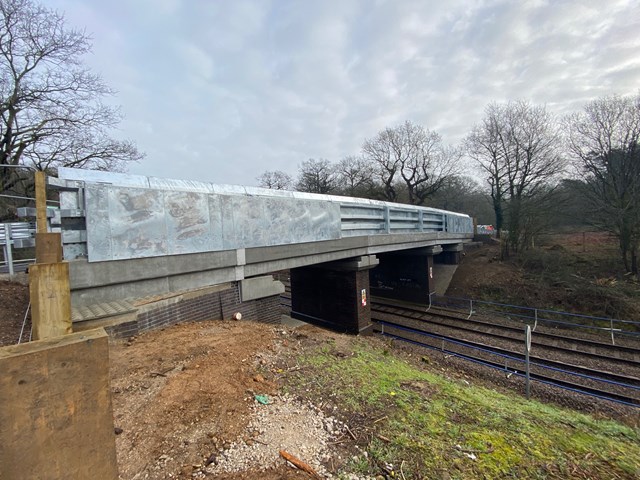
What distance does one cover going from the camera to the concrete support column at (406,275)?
2036cm

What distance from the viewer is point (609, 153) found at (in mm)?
20781

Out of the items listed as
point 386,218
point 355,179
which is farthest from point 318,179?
point 386,218

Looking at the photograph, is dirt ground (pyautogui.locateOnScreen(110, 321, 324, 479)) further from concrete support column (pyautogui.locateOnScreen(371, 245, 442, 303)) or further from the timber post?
concrete support column (pyautogui.locateOnScreen(371, 245, 442, 303))

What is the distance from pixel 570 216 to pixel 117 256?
28.9 metres

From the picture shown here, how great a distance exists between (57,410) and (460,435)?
147 inches

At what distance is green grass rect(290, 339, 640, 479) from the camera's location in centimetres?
295

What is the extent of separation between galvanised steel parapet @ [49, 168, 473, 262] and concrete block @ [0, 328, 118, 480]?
4291mm

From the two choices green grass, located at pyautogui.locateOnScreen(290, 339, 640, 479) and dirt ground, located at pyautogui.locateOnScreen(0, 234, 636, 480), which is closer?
dirt ground, located at pyautogui.locateOnScreen(0, 234, 636, 480)

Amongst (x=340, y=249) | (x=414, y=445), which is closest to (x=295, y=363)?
(x=414, y=445)

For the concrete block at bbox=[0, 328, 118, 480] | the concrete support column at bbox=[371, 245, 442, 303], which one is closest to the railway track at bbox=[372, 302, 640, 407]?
the concrete support column at bbox=[371, 245, 442, 303]

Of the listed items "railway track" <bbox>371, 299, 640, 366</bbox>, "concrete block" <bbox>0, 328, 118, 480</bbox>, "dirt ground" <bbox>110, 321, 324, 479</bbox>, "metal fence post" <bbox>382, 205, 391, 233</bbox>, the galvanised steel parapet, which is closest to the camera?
"concrete block" <bbox>0, 328, 118, 480</bbox>

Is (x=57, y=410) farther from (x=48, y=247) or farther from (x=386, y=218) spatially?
(x=386, y=218)

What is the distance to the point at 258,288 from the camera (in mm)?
8234

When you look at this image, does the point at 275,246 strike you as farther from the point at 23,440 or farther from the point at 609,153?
the point at 609,153
